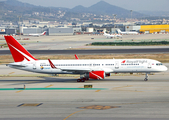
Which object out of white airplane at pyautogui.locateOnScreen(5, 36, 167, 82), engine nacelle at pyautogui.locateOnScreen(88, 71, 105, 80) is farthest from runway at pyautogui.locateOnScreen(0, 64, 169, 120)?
white airplane at pyautogui.locateOnScreen(5, 36, 167, 82)

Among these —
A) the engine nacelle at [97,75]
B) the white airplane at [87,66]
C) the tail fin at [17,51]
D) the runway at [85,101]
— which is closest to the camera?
the runway at [85,101]

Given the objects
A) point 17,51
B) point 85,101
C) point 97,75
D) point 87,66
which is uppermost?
point 17,51

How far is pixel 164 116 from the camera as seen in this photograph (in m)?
24.4

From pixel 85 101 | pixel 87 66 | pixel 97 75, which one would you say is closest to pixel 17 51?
pixel 87 66

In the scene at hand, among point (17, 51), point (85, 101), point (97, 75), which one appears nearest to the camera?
point (85, 101)

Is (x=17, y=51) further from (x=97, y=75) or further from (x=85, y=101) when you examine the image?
(x=85, y=101)

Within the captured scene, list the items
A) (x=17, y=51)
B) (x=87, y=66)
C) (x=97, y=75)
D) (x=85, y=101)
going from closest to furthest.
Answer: (x=85, y=101) < (x=97, y=75) < (x=87, y=66) < (x=17, y=51)

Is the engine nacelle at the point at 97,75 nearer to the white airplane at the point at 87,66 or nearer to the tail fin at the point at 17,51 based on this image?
the white airplane at the point at 87,66

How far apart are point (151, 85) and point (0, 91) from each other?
25.0 metres

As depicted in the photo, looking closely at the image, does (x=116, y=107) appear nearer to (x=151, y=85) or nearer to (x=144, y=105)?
(x=144, y=105)

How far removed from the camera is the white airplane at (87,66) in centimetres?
4478

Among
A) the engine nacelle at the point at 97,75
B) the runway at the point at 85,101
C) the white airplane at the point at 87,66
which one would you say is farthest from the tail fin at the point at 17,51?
the engine nacelle at the point at 97,75

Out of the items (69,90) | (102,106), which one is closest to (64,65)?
(69,90)

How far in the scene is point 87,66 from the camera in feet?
151
